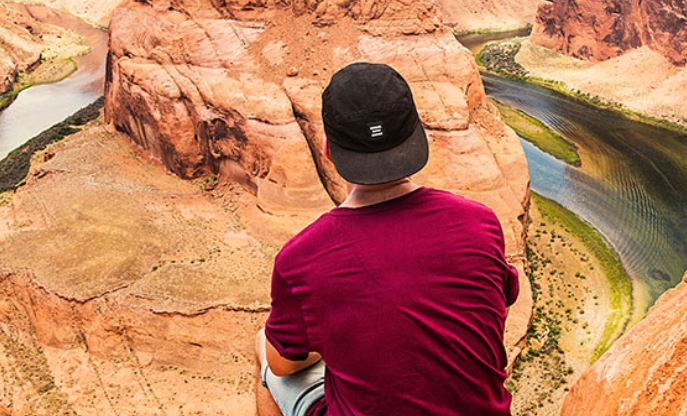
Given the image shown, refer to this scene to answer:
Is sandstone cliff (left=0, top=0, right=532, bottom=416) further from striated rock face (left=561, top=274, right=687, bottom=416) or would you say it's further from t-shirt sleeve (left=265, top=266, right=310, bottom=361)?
t-shirt sleeve (left=265, top=266, right=310, bottom=361)

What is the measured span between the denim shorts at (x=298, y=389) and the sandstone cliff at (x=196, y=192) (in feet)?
42.6

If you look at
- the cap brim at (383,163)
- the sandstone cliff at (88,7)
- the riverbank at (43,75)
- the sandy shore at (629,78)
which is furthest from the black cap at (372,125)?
the sandstone cliff at (88,7)

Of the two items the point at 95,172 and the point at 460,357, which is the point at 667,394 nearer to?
the point at 460,357

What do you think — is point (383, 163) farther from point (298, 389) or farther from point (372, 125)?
point (298, 389)

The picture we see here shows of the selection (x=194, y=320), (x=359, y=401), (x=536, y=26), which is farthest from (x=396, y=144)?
(x=536, y=26)

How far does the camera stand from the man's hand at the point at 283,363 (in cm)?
405

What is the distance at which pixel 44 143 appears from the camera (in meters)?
34.8

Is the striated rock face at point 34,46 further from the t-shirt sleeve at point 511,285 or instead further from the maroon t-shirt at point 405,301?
the t-shirt sleeve at point 511,285

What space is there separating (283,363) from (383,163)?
5.48 ft

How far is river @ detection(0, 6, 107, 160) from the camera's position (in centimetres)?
4041

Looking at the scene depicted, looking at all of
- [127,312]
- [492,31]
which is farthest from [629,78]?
[127,312]

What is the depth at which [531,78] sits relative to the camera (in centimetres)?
5122

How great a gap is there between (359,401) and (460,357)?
2.24 feet

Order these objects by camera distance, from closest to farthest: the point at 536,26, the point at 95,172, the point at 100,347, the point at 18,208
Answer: the point at 100,347
the point at 18,208
the point at 95,172
the point at 536,26
